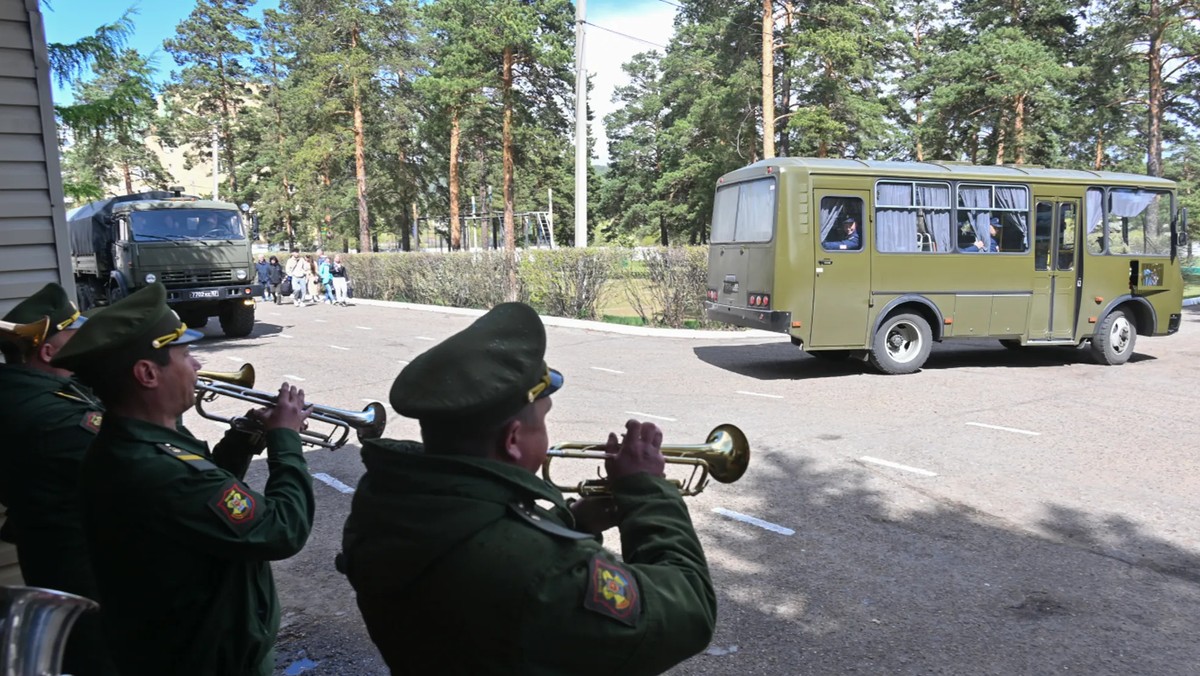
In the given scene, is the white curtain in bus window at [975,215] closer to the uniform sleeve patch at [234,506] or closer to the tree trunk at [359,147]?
the uniform sleeve patch at [234,506]

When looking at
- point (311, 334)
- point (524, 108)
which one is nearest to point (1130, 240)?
point (311, 334)

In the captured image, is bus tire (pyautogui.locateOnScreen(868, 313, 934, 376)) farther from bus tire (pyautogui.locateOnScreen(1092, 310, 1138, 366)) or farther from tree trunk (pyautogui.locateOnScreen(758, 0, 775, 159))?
tree trunk (pyautogui.locateOnScreen(758, 0, 775, 159))

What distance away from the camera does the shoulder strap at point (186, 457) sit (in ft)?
6.31

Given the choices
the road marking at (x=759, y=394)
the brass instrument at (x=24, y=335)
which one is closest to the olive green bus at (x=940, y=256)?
the road marking at (x=759, y=394)

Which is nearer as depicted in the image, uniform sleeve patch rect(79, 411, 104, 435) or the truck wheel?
uniform sleeve patch rect(79, 411, 104, 435)

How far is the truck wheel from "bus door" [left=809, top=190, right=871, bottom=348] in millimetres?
11691

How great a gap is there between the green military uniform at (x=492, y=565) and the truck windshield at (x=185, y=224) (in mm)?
16629

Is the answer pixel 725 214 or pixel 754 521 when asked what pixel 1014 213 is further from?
pixel 754 521

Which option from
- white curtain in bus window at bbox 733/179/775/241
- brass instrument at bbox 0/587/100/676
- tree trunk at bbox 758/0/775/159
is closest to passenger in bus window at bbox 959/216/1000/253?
white curtain in bus window at bbox 733/179/775/241

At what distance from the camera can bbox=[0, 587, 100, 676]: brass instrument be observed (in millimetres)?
1346

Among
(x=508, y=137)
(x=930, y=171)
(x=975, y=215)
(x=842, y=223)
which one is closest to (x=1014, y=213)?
(x=975, y=215)

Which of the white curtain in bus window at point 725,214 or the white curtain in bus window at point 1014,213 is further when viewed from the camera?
the white curtain in bus window at point 725,214

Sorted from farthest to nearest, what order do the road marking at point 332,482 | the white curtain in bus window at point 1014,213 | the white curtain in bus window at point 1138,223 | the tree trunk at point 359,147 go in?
the tree trunk at point 359,147
the white curtain in bus window at point 1138,223
the white curtain in bus window at point 1014,213
the road marking at point 332,482

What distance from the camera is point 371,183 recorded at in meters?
44.2
